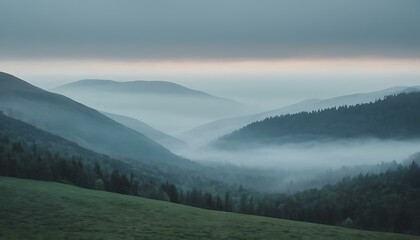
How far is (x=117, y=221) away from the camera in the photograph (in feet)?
299

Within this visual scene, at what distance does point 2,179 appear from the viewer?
4862 inches

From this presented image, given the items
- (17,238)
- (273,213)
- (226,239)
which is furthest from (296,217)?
(17,238)

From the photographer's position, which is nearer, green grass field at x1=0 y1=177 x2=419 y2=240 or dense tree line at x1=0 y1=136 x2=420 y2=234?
green grass field at x1=0 y1=177 x2=419 y2=240

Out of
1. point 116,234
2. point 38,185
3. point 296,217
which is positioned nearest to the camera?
point 116,234

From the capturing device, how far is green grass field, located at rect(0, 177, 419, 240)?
265 ft

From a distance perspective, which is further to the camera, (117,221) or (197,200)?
(197,200)

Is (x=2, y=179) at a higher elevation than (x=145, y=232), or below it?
higher

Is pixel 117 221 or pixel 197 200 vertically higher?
pixel 197 200

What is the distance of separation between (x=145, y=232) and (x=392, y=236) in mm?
42530

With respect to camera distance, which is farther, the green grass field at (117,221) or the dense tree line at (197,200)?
the dense tree line at (197,200)

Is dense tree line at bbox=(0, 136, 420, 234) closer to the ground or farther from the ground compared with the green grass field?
farther from the ground

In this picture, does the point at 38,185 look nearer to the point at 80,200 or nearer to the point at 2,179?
the point at 2,179

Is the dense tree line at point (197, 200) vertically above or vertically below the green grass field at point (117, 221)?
above

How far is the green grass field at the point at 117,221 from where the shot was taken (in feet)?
265
